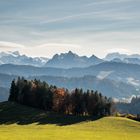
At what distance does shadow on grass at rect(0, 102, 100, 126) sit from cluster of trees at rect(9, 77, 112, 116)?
1420 cm

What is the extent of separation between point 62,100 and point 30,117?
33.9 metres

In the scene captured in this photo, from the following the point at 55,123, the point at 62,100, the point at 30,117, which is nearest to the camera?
the point at 55,123

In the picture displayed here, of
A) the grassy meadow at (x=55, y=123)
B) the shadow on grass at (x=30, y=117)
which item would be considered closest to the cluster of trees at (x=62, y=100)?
the shadow on grass at (x=30, y=117)

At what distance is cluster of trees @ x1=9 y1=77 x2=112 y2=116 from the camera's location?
169375mm

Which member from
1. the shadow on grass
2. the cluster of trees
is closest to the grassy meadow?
the shadow on grass

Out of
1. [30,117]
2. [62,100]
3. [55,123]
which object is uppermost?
[62,100]

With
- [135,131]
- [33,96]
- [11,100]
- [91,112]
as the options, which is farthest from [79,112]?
[135,131]

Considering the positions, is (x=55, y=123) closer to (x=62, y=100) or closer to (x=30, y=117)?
(x=30, y=117)

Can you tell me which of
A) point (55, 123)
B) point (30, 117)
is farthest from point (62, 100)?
point (55, 123)

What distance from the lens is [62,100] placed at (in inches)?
6801

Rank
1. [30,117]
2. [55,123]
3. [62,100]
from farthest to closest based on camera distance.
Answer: [62,100] < [30,117] < [55,123]

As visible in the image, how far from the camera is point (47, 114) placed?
488 ft

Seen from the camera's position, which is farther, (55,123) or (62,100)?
(62,100)

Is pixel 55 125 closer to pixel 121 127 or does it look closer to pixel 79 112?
pixel 121 127
